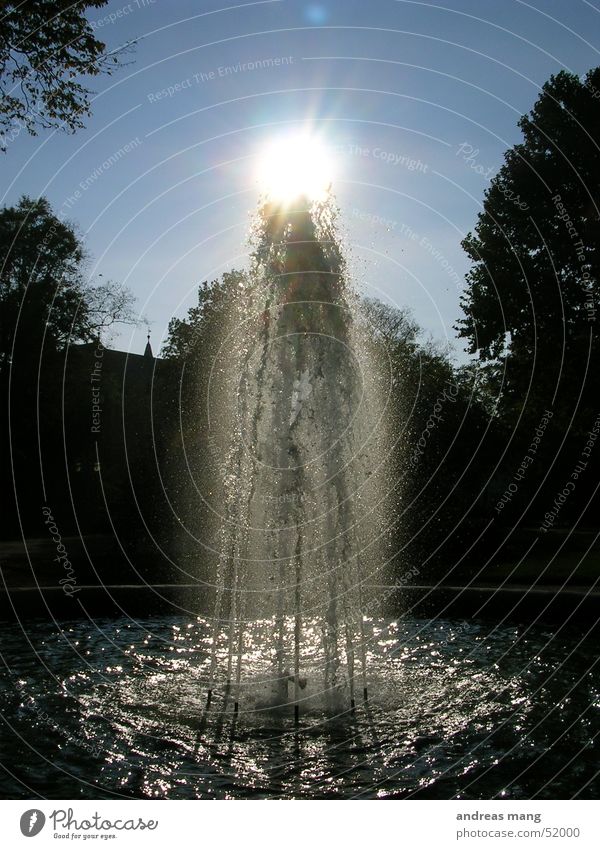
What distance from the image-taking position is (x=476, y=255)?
23938mm

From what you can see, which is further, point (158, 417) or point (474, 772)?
point (158, 417)

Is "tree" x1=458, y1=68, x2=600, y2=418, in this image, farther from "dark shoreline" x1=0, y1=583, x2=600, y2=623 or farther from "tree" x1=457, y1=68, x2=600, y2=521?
Answer: "dark shoreline" x1=0, y1=583, x2=600, y2=623

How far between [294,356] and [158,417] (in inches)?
766

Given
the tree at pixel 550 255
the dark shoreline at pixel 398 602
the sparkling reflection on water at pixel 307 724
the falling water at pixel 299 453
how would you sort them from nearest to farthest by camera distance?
the sparkling reflection on water at pixel 307 724
the falling water at pixel 299 453
the dark shoreline at pixel 398 602
the tree at pixel 550 255

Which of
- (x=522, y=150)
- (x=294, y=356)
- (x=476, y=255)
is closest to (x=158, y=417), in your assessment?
(x=476, y=255)

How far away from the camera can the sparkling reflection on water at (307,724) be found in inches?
271

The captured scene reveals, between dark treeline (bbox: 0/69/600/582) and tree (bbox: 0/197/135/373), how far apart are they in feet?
0.30

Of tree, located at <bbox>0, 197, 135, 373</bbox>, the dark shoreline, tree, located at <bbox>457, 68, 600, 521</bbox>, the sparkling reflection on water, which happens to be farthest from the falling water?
tree, located at <bbox>0, 197, 135, 373</bbox>

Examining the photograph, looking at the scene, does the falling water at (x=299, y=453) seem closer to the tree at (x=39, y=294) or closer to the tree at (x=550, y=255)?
the tree at (x=550, y=255)

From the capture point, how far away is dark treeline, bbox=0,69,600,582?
71.7 ft

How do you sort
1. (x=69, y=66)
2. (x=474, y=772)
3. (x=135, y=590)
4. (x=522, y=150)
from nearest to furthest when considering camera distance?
1. (x=474, y=772)
2. (x=69, y=66)
3. (x=135, y=590)
4. (x=522, y=150)

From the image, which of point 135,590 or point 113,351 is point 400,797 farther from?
point 113,351

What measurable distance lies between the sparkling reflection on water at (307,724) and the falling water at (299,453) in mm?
617

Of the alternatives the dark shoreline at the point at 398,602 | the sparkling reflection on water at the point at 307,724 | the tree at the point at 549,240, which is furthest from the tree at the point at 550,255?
the sparkling reflection on water at the point at 307,724
